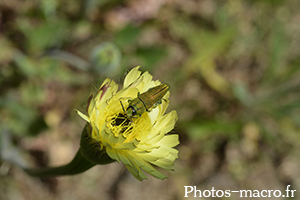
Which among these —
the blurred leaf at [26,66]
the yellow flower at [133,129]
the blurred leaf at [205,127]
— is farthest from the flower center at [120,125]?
the blurred leaf at [205,127]

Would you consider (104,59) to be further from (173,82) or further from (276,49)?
(276,49)

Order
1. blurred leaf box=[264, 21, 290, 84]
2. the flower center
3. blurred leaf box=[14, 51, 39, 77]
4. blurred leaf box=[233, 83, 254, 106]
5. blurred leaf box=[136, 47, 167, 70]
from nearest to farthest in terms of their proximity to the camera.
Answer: the flower center
blurred leaf box=[14, 51, 39, 77]
blurred leaf box=[136, 47, 167, 70]
blurred leaf box=[233, 83, 254, 106]
blurred leaf box=[264, 21, 290, 84]

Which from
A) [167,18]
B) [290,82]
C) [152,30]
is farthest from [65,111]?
[290,82]

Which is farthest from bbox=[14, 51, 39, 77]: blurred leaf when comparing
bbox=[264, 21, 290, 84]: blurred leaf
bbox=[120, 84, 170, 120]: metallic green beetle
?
bbox=[264, 21, 290, 84]: blurred leaf

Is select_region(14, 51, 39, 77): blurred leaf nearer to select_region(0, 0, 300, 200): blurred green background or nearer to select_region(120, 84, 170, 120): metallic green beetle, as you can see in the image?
select_region(0, 0, 300, 200): blurred green background

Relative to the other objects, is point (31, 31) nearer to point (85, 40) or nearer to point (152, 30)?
point (85, 40)

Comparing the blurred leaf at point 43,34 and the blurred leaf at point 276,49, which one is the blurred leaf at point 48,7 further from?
the blurred leaf at point 276,49
